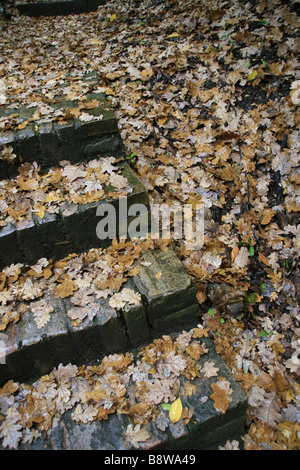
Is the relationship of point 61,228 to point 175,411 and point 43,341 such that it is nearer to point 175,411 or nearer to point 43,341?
point 43,341

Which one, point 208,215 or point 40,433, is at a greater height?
point 208,215

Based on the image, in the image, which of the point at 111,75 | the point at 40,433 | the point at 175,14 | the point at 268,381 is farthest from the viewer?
the point at 175,14

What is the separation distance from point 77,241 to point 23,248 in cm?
48

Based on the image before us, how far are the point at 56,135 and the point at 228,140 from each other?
1988mm

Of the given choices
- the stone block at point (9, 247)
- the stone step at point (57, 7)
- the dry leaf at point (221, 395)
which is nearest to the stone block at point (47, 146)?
the stone block at point (9, 247)

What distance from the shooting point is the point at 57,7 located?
7816 millimetres

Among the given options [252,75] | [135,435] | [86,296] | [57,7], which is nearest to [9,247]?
[86,296]

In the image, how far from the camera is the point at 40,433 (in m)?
2.08

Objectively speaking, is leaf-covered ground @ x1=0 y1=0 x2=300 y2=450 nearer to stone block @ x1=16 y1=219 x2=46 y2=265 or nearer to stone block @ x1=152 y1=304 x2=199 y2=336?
stone block @ x1=152 y1=304 x2=199 y2=336

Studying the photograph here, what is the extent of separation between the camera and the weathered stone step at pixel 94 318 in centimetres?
228

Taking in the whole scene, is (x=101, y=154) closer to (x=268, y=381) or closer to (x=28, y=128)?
(x=28, y=128)

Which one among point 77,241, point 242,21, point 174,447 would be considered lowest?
point 174,447

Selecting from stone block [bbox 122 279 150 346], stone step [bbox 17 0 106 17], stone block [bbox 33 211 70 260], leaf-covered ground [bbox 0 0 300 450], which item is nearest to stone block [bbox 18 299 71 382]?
leaf-covered ground [bbox 0 0 300 450]

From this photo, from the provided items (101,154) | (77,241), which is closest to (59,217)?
(77,241)
